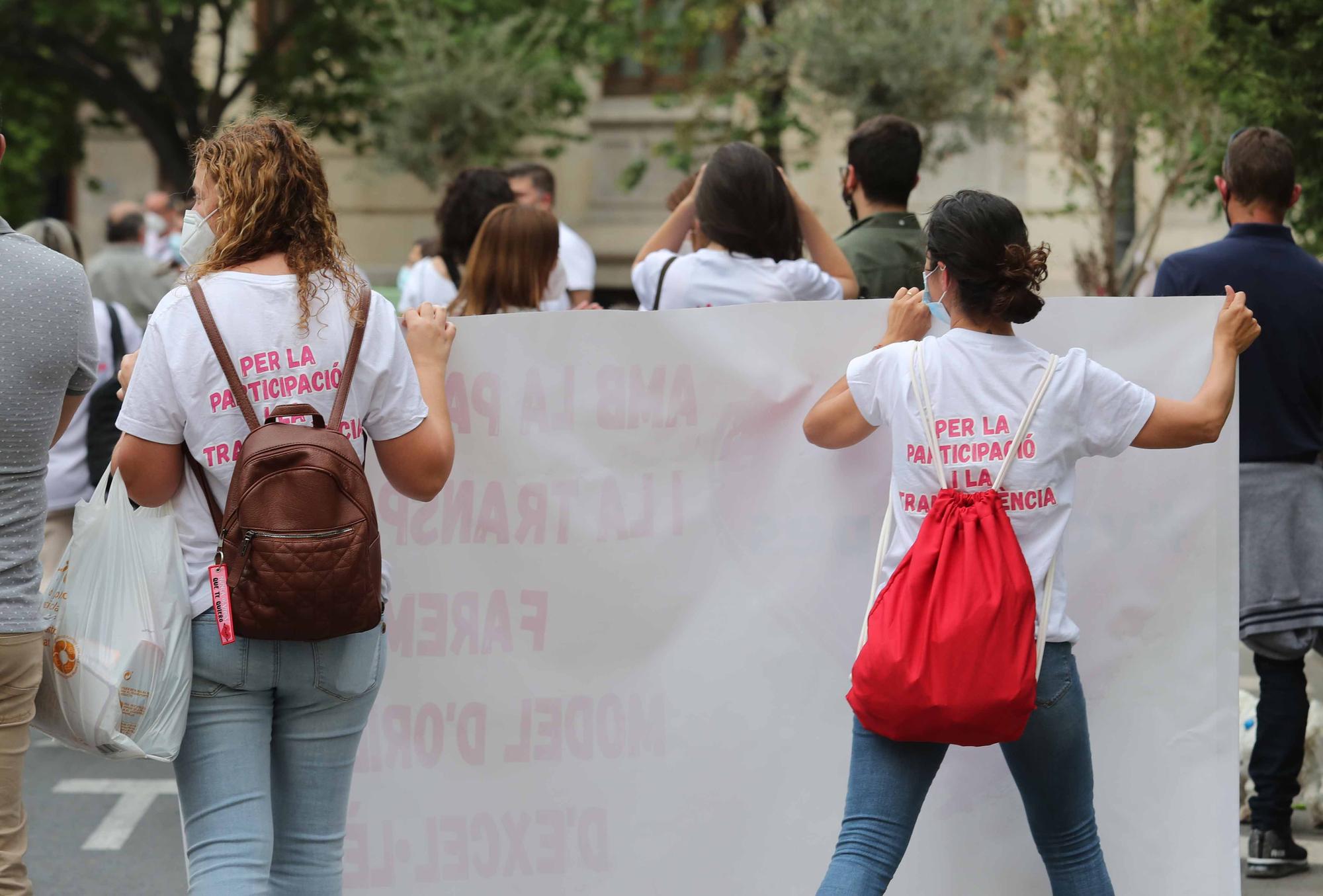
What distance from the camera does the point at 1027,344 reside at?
3115mm

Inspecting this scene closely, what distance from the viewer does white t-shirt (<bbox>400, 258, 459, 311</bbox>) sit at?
20.4ft

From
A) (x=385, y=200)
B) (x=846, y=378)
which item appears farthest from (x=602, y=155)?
(x=846, y=378)

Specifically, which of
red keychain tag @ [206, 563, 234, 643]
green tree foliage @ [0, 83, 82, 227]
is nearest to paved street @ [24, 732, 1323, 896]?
red keychain tag @ [206, 563, 234, 643]

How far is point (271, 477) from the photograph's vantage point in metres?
2.65

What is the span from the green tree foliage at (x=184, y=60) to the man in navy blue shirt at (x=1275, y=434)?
13933 mm

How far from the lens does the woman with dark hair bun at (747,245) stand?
4.35 metres

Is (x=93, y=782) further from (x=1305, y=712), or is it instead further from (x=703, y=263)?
(x=1305, y=712)

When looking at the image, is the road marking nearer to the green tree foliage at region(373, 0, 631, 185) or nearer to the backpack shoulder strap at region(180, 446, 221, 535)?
the backpack shoulder strap at region(180, 446, 221, 535)

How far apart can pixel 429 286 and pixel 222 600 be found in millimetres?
3690

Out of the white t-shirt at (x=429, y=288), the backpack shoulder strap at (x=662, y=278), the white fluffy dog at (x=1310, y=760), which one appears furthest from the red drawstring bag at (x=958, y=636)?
the white t-shirt at (x=429, y=288)

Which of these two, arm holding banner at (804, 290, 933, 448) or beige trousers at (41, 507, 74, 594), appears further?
beige trousers at (41, 507, 74, 594)

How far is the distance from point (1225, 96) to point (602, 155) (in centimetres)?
1335

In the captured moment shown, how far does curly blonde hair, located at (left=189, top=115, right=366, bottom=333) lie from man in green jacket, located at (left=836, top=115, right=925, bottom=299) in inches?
85.7

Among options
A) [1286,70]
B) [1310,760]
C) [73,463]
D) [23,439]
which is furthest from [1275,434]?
[73,463]
